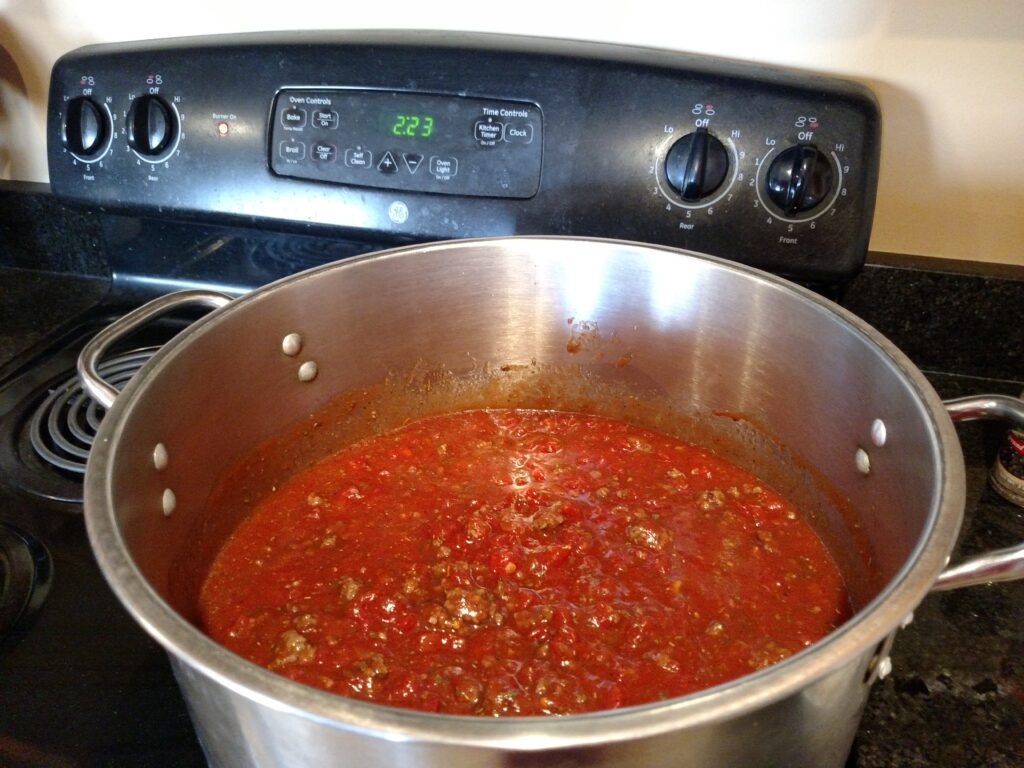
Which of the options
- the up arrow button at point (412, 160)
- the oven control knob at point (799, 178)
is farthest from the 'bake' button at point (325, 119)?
the oven control knob at point (799, 178)

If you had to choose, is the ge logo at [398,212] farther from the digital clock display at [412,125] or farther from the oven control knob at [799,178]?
the oven control knob at [799,178]

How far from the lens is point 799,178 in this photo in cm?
110

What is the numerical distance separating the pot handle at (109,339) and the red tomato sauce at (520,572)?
0.30 m

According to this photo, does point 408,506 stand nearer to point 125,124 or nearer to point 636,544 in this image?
point 636,544

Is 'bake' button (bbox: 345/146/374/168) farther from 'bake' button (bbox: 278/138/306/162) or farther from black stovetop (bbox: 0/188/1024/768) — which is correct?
black stovetop (bbox: 0/188/1024/768)

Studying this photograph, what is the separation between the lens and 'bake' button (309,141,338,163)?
4.00 ft

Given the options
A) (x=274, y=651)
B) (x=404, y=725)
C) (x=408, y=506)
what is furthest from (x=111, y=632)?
(x=404, y=725)

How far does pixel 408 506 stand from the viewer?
115 cm

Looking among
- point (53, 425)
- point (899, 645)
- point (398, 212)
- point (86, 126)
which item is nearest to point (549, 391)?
point (398, 212)

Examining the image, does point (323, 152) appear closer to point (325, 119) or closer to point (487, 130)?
point (325, 119)

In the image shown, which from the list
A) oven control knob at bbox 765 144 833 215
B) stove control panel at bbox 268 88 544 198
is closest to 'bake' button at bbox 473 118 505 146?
stove control panel at bbox 268 88 544 198

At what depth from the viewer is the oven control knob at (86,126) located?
1.28 meters

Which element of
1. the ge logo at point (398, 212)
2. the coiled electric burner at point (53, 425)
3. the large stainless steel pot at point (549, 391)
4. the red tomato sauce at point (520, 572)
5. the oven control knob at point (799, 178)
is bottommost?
the red tomato sauce at point (520, 572)

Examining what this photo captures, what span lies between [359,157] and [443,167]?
0.12m
